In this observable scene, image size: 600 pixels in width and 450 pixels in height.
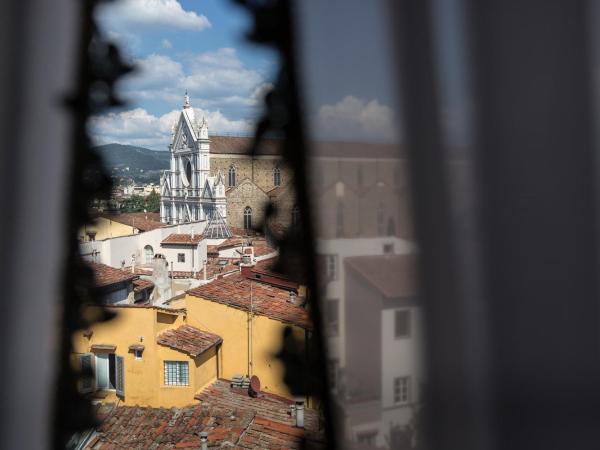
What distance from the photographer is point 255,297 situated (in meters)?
0.72

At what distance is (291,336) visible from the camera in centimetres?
66

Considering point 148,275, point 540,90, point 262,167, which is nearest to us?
point 540,90

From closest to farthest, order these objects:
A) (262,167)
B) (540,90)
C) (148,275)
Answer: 1. (540,90)
2. (262,167)
3. (148,275)

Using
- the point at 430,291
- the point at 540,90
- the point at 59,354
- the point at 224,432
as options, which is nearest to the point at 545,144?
the point at 540,90

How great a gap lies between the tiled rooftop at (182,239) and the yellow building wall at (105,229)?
0.06 meters

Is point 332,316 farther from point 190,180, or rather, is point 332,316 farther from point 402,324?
point 190,180

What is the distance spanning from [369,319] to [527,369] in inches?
6.0

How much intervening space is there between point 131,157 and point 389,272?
1.29 ft

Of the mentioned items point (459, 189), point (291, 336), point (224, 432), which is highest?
point (459, 189)

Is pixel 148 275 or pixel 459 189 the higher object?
pixel 459 189

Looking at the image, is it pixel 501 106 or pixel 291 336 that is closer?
pixel 501 106

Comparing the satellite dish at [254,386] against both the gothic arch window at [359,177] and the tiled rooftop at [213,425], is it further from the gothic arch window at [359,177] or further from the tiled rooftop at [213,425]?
the gothic arch window at [359,177]

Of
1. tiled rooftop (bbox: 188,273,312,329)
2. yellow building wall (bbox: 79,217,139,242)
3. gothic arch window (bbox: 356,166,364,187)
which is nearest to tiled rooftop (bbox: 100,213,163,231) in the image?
yellow building wall (bbox: 79,217,139,242)

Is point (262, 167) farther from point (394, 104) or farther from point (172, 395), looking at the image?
point (172, 395)
